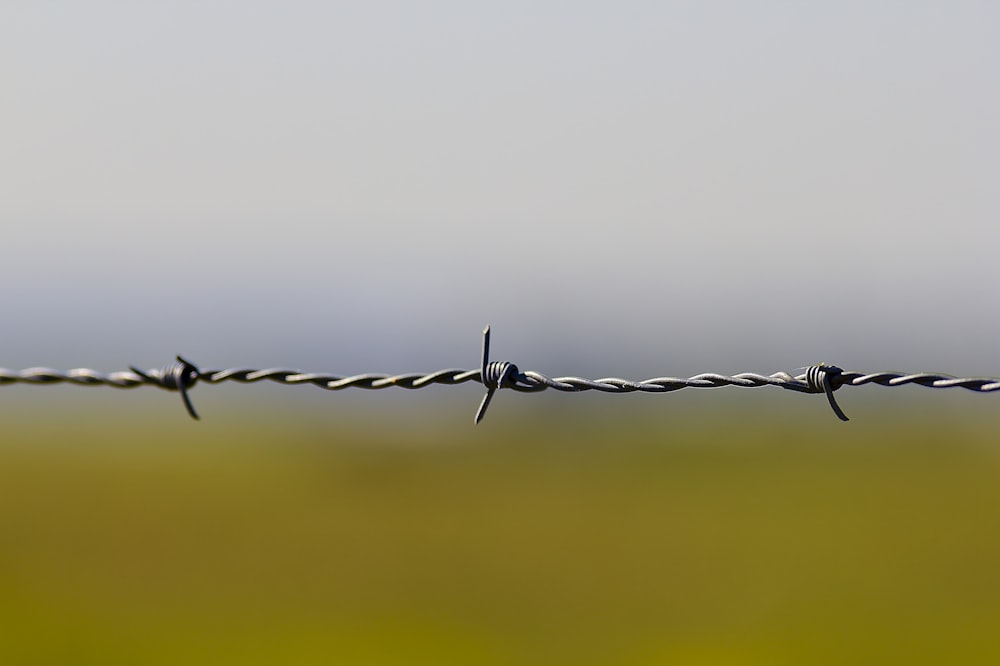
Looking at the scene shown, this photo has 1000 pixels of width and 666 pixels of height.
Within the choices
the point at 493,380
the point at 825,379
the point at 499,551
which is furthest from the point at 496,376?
the point at 499,551

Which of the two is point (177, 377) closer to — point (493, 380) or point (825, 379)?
point (493, 380)

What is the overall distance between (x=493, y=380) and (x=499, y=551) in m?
20.6

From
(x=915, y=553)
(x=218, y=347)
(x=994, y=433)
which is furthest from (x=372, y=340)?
(x=915, y=553)

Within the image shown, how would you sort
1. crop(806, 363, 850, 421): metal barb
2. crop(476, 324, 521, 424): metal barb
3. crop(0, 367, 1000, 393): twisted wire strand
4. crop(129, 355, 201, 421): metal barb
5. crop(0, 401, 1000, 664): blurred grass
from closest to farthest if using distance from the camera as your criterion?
crop(0, 367, 1000, 393): twisted wire strand → crop(806, 363, 850, 421): metal barb → crop(476, 324, 521, 424): metal barb → crop(129, 355, 201, 421): metal barb → crop(0, 401, 1000, 664): blurred grass

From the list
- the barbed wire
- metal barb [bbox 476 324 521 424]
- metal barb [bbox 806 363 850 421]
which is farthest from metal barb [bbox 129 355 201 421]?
metal barb [bbox 806 363 850 421]

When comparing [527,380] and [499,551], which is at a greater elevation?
[527,380]

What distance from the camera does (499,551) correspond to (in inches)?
883

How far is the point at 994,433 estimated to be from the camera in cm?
4975

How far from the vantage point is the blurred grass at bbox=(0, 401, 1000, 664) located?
13.9m

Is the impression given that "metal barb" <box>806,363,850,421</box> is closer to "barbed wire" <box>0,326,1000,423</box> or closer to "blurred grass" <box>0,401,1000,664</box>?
"barbed wire" <box>0,326,1000,423</box>

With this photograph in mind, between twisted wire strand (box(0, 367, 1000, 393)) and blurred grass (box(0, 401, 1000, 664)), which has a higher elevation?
twisted wire strand (box(0, 367, 1000, 393))

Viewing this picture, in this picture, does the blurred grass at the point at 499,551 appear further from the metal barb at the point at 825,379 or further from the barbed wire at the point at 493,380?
the metal barb at the point at 825,379

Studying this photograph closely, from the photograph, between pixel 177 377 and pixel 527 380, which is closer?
pixel 527 380

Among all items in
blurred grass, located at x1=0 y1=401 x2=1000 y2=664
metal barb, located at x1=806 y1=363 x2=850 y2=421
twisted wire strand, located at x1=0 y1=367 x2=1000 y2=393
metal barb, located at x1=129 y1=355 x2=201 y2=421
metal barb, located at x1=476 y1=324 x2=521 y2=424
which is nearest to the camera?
twisted wire strand, located at x1=0 y1=367 x2=1000 y2=393
